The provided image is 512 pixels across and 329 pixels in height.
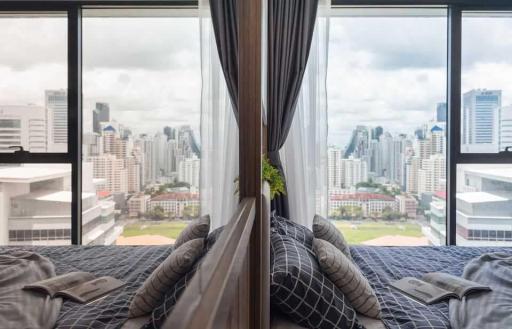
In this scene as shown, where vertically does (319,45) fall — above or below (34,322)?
above

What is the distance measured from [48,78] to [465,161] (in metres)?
2.96

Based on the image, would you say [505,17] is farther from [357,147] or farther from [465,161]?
[357,147]

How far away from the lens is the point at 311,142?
2.73 m

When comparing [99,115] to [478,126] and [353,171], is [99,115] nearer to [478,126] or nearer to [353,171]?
[353,171]

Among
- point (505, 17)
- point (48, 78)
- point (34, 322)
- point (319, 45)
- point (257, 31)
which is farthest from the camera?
point (505, 17)

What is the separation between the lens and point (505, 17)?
2916 millimetres

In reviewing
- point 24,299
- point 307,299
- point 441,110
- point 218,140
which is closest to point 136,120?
point 24,299

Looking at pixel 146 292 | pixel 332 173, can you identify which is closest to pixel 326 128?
pixel 332 173

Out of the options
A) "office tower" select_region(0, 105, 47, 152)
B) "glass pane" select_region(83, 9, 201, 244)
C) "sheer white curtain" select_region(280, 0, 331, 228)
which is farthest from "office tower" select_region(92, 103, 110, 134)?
"sheer white curtain" select_region(280, 0, 331, 228)

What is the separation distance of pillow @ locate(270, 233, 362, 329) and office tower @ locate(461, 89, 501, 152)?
2.16 m

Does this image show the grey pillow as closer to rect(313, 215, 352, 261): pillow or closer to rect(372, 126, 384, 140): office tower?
rect(313, 215, 352, 261): pillow

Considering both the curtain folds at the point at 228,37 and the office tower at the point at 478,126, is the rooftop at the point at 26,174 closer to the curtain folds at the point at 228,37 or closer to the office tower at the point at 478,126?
the curtain folds at the point at 228,37

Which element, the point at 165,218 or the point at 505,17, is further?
the point at 505,17

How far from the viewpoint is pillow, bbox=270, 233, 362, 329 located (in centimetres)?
132
